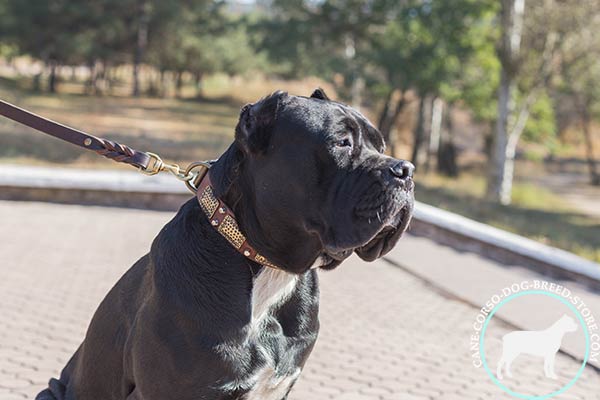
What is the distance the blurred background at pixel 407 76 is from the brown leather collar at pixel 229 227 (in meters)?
8.53

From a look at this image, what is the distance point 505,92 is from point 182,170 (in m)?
16.8

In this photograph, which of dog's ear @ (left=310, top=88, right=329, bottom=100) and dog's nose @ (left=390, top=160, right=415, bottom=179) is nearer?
dog's nose @ (left=390, top=160, right=415, bottom=179)

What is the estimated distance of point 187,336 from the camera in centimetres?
241

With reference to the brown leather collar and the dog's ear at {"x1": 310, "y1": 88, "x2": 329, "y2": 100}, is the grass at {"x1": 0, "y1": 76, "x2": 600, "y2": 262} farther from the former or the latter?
the brown leather collar

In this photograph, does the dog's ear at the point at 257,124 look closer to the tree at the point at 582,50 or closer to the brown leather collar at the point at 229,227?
the brown leather collar at the point at 229,227

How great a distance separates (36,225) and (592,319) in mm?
6327

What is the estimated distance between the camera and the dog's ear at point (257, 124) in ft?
7.97

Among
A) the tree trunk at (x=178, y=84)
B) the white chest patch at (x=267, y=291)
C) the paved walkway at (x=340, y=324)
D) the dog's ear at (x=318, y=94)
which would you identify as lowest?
the tree trunk at (x=178, y=84)

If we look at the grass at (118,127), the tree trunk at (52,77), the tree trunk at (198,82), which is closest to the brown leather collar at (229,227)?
the grass at (118,127)

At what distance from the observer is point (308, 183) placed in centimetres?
243

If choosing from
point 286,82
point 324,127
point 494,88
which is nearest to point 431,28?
point 494,88

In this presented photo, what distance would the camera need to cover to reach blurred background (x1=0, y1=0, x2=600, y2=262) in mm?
17781

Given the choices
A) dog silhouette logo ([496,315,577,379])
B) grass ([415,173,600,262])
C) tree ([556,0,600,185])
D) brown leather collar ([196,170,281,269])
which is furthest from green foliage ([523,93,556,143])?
brown leather collar ([196,170,281,269])

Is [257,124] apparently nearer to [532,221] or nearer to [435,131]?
[532,221]
